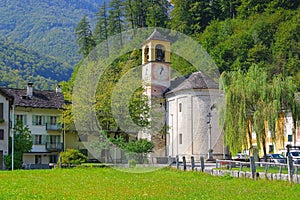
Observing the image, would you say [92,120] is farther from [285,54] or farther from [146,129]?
[285,54]

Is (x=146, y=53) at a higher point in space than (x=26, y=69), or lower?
lower

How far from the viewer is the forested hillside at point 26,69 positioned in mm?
114500

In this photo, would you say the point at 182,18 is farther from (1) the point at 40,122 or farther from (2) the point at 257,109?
(2) the point at 257,109

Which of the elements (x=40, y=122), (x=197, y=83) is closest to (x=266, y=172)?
(x=197, y=83)

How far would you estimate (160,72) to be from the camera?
193 feet

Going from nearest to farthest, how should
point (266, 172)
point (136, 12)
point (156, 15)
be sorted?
point (266, 172) < point (156, 15) < point (136, 12)

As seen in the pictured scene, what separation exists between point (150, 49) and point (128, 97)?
1574 cm

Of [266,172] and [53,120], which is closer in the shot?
[266,172]

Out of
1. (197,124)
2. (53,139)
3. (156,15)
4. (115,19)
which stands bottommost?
(53,139)

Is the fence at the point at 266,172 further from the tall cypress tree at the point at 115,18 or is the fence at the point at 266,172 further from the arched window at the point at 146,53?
the tall cypress tree at the point at 115,18

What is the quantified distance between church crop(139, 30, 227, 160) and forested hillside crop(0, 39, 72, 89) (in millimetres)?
55690

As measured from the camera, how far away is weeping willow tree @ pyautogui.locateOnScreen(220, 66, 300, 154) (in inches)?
1237

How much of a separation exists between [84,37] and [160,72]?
3410cm

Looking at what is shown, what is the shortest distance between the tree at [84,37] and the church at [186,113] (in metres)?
31.7
